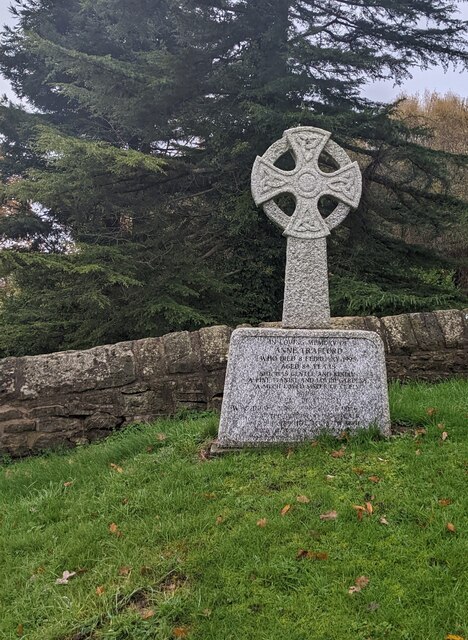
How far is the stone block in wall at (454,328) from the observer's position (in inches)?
214

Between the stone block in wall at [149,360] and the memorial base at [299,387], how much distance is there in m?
1.23

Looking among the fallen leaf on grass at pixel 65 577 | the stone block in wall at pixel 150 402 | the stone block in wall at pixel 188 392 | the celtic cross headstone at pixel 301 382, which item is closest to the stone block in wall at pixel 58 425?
the stone block in wall at pixel 150 402

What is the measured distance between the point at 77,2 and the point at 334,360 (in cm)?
1451

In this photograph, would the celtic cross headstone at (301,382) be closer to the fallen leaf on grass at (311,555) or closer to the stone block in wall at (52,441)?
the fallen leaf on grass at (311,555)

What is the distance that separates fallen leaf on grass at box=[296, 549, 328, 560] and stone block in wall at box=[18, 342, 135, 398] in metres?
2.76

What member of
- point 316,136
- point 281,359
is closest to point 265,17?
point 316,136

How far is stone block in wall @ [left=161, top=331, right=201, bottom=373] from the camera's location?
16.7 feet

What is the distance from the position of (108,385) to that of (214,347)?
3.66ft

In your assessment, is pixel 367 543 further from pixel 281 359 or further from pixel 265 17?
pixel 265 17

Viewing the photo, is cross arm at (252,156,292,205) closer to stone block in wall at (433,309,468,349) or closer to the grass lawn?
the grass lawn

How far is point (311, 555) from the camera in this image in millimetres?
2654

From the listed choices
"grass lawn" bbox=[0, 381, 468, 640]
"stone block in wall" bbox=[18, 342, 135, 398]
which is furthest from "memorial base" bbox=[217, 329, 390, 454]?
"stone block in wall" bbox=[18, 342, 135, 398]

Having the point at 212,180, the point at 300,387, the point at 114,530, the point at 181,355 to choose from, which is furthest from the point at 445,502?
the point at 212,180

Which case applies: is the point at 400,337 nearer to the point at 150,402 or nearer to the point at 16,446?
the point at 150,402
